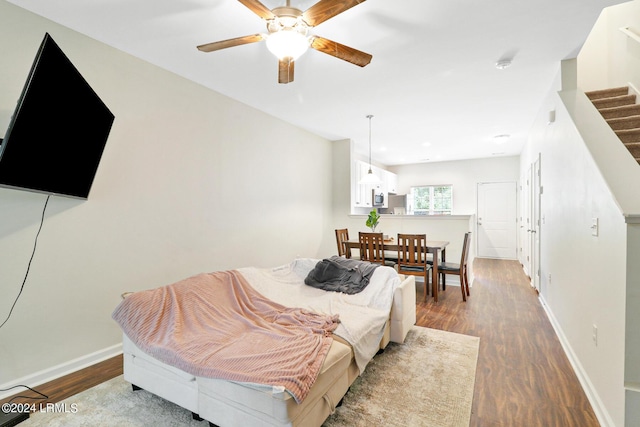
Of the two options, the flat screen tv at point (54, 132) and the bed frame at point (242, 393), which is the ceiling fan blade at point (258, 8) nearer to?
the flat screen tv at point (54, 132)

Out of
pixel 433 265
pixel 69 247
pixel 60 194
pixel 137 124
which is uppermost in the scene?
pixel 137 124

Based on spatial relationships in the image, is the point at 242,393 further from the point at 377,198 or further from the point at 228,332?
the point at 377,198

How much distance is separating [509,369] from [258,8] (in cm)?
308

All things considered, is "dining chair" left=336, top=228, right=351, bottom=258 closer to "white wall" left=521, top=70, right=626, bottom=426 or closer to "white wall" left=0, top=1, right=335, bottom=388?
"white wall" left=0, top=1, right=335, bottom=388

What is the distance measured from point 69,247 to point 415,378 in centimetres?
284

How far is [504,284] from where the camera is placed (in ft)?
16.5

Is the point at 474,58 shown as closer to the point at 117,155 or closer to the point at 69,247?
the point at 117,155

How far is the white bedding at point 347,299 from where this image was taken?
6.95 feet

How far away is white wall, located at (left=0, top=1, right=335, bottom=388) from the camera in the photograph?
215 cm

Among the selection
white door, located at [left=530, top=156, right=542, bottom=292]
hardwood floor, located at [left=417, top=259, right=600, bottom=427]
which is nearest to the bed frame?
hardwood floor, located at [left=417, top=259, right=600, bottom=427]

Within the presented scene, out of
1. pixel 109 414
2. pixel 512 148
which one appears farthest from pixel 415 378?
pixel 512 148

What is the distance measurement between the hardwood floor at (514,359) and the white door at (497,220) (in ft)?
10.6

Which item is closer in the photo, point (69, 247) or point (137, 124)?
point (69, 247)

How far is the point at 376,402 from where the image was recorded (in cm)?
195
